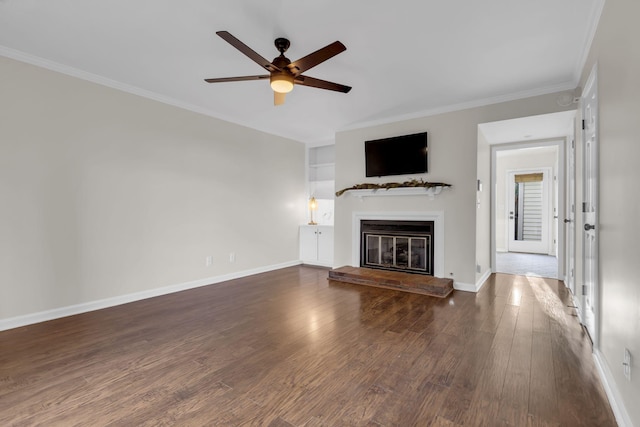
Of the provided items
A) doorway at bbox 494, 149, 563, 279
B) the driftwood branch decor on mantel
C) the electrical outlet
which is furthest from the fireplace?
doorway at bbox 494, 149, 563, 279

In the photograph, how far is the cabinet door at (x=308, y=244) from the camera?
19.5ft

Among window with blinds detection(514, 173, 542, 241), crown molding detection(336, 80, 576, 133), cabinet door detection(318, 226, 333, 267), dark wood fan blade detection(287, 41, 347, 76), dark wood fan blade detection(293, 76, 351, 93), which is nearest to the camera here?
dark wood fan blade detection(287, 41, 347, 76)

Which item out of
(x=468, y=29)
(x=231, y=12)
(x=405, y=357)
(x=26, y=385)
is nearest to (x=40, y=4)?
(x=231, y=12)

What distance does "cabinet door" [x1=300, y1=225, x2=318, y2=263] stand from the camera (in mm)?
5938

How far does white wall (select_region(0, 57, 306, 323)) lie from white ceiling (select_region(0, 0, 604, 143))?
338 mm

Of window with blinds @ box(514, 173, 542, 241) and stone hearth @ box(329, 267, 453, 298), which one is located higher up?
window with blinds @ box(514, 173, 542, 241)

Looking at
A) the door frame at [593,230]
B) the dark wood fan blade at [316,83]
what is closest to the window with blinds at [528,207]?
the door frame at [593,230]

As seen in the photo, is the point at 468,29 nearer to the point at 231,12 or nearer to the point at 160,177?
the point at 231,12

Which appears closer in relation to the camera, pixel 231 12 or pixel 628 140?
pixel 628 140

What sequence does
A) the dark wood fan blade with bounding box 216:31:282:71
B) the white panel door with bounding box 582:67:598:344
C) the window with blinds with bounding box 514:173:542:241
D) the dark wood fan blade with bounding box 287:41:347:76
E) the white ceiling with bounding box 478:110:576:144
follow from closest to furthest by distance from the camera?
the dark wood fan blade with bounding box 216:31:282:71 < the dark wood fan blade with bounding box 287:41:347:76 < the white panel door with bounding box 582:67:598:344 < the white ceiling with bounding box 478:110:576:144 < the window with blinds with bounding box 514:173:542:241

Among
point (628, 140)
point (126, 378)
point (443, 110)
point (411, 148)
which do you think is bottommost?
point (126, 378)

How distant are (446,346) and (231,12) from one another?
3.04 metres

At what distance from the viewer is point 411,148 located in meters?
4.51

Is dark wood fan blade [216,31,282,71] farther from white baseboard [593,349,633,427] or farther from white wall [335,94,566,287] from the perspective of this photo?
white baseboard [593,349,633,427]
